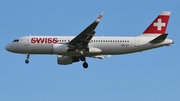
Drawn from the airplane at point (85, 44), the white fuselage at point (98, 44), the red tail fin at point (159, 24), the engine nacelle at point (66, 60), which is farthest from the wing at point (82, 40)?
the red tail fin at point (159, 24)

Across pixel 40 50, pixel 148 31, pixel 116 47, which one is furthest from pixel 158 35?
pixel 40 50

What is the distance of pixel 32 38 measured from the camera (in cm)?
6831

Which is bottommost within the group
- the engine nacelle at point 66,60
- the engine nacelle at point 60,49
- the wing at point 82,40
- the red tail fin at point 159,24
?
the engine nacelle at point 66,60

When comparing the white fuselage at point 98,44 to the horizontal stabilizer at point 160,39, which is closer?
the horizontal stabilizer at point 160,39

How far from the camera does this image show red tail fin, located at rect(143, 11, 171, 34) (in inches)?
2783

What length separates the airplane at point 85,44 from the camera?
66312mm

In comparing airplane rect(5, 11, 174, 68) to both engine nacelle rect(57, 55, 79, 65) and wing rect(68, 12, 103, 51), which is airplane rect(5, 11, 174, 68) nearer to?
wing rect(68, 12, 103, 51)

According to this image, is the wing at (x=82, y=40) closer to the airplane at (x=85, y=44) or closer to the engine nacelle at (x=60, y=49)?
the airplane at (x=85, y=44)

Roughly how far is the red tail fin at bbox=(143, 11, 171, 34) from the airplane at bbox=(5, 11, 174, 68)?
799mm

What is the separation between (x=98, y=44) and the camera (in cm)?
6756

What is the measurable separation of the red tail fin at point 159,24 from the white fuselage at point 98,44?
218 centimetres

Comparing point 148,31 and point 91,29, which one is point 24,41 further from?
point 148,31

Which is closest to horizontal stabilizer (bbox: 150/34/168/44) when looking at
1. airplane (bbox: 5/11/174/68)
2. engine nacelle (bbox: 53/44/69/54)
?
airplane (bbox: 5/11/174/68)

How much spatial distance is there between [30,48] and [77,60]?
25.6ft
